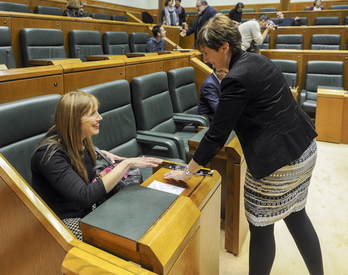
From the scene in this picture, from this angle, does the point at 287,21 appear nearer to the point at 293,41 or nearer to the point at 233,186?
the point at 293,41

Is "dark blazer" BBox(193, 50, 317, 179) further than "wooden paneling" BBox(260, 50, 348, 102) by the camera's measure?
No

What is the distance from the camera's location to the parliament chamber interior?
398mm

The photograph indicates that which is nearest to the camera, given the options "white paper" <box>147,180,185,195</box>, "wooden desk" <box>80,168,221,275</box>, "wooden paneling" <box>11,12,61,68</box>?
"wooden desk" <box>80,168,221,275</box>

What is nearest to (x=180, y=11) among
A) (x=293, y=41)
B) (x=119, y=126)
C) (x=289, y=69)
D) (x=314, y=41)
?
(x=293, y=41)

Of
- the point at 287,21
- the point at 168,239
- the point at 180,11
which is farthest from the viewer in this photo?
the point at 180,11

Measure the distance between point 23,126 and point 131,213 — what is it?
33 centimetres

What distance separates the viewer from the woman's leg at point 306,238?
66 centimetres

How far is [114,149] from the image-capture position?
919mm

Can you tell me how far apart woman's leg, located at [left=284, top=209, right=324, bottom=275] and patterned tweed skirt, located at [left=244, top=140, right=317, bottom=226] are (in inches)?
1.8

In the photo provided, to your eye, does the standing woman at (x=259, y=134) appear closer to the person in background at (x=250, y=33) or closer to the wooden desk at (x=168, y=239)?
the wooden desk at (x=168, y=239)

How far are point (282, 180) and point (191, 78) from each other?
931mm

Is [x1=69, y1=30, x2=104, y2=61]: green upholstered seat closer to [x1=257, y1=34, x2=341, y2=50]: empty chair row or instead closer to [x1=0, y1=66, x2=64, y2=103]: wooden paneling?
[x1=0, y1=66, x2=64, y2=103]: wooden paneling

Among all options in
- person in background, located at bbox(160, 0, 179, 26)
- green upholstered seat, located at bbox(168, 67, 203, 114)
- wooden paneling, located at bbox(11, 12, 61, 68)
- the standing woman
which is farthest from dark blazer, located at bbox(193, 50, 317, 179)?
person in background, located at bbox(160, 0, 179, 26)

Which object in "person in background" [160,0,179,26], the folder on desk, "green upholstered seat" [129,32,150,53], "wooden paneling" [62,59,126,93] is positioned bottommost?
the folder on desk
